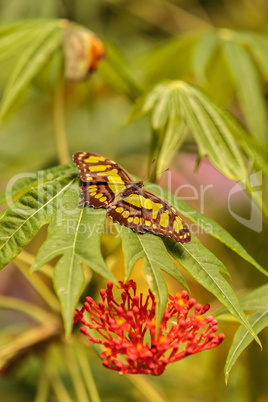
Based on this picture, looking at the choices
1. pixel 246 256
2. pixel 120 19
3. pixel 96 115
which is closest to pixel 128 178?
pixel 246 256

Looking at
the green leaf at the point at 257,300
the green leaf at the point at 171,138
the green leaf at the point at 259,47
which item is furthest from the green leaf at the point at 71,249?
the green leaf at the point at 259,47

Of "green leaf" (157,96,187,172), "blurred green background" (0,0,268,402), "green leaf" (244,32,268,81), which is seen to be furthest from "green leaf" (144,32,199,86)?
"green leaf" (157,96,187,172)

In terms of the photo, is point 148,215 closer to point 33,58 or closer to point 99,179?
point 99,179

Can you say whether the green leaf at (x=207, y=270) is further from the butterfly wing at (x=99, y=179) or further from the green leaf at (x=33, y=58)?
the green leaf at (x=33, y=58)

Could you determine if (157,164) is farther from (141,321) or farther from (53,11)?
(53,11)

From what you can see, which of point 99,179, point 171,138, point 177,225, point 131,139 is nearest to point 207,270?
point 177,225

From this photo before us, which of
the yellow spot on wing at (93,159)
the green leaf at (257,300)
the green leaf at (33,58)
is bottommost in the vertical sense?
the green leaf at (257,300)

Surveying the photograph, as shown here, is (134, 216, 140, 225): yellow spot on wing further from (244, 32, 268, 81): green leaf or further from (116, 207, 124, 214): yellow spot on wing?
(244, 32, 268, 81): green leaf
